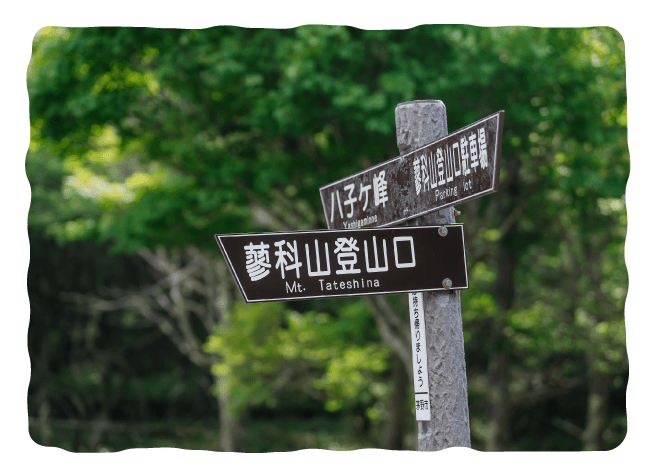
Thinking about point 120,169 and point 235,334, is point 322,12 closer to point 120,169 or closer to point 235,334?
point 235,334

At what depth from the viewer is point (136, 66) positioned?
7.39m

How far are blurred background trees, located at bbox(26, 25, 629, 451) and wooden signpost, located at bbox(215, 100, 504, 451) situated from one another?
10.2 feet

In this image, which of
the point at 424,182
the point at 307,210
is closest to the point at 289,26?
the point at 424,182

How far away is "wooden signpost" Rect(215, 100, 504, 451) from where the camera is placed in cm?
274

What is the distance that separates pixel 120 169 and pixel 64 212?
1.30 m

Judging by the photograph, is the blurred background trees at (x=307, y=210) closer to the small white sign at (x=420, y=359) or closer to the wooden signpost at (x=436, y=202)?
the wooden signpost at (x=436, y=202)

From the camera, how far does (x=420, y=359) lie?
9.65 ft

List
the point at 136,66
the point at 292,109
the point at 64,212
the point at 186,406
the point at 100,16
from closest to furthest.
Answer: the point at 100,16 → the point at 292,109 → the point at 136,66 → the point at 64,212 → the point at 186,406

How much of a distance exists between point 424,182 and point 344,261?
0.49 metres

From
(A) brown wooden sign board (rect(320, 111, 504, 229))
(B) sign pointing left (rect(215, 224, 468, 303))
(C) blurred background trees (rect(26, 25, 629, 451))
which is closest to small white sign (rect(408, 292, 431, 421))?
(B) sign pointing left (rect(215, 224, 468, 303))

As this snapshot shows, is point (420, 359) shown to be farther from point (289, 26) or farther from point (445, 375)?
point (289, 26)

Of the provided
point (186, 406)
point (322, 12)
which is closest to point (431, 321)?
point (322, 12)

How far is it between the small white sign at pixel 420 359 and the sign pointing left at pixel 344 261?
124mm

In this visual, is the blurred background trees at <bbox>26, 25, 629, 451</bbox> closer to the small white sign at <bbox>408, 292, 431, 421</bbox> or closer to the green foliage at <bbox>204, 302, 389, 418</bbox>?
the green foliage at <bbox>204, 302, 389, 418</bbox>
